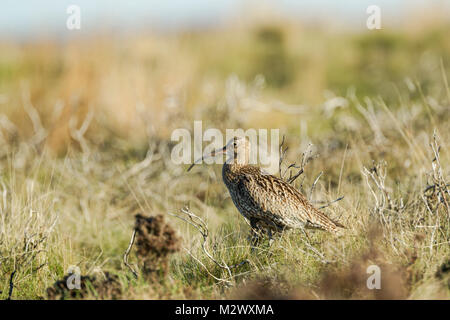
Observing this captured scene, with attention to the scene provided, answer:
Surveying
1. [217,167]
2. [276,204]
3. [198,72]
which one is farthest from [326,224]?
[198,72]

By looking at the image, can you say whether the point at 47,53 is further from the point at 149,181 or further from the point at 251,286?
the point at 251,286

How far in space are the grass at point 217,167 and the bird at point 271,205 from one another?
A: 0.14 metres

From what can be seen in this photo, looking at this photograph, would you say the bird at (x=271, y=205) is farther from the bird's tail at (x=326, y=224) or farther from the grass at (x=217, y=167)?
the grass at (x=217, y=167)

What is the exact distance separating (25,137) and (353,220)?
5815mm

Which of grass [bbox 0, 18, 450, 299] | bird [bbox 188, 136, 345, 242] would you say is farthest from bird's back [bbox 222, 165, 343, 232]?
grass [bbox 0, 18, 450, 299]

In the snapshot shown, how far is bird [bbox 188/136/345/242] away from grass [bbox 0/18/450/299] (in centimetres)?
14

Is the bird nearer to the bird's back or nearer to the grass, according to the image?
the bird's back

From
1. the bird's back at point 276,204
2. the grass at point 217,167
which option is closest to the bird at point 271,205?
the bird's back at point 276,204

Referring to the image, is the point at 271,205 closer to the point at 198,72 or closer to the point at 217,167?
the point at 217,167

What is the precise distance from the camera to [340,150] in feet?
22.7

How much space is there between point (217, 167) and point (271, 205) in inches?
129

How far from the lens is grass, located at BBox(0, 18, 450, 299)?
3.72m

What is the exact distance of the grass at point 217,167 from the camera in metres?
3.72

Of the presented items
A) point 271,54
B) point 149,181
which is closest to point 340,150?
point 149,181
